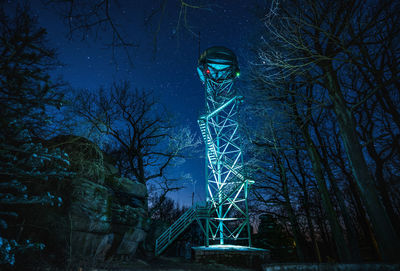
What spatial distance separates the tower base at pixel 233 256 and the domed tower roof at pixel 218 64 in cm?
1223

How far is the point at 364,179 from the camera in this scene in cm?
506

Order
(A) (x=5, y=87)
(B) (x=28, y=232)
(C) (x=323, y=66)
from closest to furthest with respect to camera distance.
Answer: (A) (x=5, y=87), (B) (x=28, y=232), (C) (x=323, y=66)

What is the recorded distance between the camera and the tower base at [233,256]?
9250 millimetres

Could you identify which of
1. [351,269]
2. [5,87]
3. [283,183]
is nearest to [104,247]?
[5,87]

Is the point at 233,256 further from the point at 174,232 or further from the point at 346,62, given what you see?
the point at 346,62

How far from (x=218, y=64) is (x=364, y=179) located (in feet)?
42.9

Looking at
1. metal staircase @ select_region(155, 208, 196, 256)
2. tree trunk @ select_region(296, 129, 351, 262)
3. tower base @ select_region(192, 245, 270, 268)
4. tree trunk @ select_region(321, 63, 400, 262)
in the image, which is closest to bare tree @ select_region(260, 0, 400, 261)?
tree trunk @ select_region(321, 63, 400, 262)

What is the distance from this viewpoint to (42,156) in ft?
13.2

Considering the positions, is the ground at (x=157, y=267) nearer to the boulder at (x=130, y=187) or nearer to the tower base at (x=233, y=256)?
the tower base at (x=233, y=256)

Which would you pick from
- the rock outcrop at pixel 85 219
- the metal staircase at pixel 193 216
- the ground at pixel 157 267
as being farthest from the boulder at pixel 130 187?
the metal staircase at pixel 193 216

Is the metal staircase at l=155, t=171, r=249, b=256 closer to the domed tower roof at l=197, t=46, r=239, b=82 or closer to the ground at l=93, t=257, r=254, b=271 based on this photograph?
the ground at l=93, t=257, r=254, b=271

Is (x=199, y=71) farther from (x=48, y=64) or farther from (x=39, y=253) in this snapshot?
(x=39, y=253)

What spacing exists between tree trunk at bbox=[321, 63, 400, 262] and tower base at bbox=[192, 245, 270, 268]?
5798 millimetres

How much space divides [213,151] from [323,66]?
363 inches
